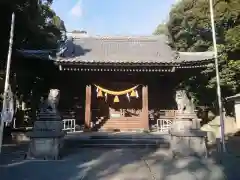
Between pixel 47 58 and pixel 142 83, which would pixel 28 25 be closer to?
pixel 47 58

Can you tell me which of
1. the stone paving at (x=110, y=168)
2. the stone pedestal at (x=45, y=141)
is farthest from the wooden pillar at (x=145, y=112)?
the stone pedestal at (x=45, y=141)

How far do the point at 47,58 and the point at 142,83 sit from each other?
215 inches

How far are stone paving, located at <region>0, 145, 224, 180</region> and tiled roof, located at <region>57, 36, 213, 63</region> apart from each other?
249 inches

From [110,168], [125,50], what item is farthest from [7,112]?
[125,50]

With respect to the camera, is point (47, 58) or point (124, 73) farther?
point (124, 73)

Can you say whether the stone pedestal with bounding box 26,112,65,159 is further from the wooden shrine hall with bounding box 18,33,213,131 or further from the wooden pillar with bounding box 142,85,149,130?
the wooden pillar with bounding box 142,85,149,130

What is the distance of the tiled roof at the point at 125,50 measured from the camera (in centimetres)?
1461

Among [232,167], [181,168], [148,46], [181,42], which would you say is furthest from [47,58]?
[181,42]

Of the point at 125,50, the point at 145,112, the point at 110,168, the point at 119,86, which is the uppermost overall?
the point at 125,50

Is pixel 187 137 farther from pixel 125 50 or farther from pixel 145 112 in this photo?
pixel 125 50

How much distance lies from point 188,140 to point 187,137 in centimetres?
11

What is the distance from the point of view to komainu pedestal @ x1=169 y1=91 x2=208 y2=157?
845 cm

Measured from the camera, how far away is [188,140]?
27.9 ft

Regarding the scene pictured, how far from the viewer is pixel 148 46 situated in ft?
57.2
